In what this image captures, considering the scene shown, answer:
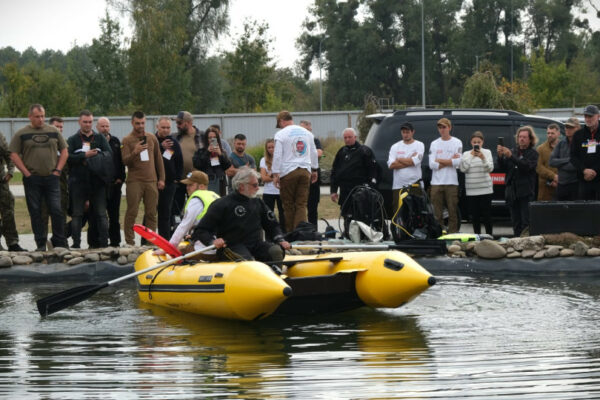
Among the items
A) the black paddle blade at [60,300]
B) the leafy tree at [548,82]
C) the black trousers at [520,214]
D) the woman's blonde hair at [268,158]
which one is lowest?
the black paddle blade at [60,300]

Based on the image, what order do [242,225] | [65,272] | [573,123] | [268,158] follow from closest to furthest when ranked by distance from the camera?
[242,225] < [65,272] < [573,123] < [268,158]

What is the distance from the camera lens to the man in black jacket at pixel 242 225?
10.9 meters

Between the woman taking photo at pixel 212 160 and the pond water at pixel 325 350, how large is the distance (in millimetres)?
3499

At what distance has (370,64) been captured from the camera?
76500 mm

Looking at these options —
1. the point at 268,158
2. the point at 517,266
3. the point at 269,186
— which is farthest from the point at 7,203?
the point at 517,266

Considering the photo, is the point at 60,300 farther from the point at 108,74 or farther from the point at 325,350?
the point at 108,74

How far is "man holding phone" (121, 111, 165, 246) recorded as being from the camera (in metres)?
15.1

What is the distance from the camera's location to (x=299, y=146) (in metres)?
15.4

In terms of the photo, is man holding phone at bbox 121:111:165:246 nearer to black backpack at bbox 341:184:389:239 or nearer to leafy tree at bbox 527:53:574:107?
black backpack at bbox 341:184:389:239

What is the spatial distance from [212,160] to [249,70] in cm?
4381

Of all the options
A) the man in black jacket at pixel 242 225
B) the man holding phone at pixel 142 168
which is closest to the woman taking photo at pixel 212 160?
the man holding phone at pixel 142 168

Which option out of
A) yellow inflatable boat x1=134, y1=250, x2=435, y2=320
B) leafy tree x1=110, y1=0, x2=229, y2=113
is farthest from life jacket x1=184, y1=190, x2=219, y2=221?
leafy tree x1=110, y1=0, x2=229, y2=113

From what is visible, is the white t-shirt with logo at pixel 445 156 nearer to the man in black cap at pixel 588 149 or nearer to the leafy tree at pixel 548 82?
the man in black cap at pixel 588 149

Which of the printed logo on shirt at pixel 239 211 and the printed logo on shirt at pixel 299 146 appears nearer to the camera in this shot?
the printed logo on shirt at pixel 239 211
